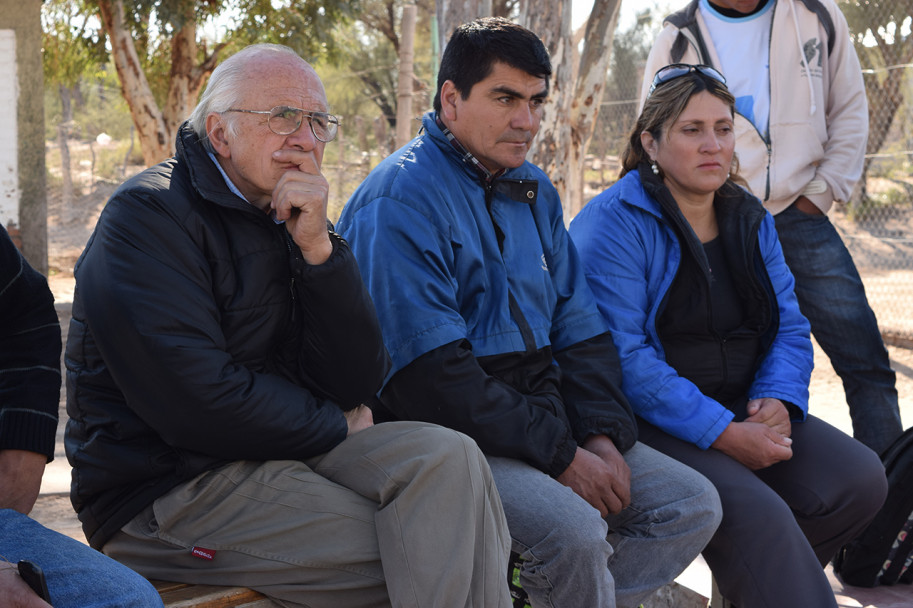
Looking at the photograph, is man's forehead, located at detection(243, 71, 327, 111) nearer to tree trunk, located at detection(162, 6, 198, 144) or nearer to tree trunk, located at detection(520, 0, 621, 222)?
tree trunk, located at detection(520, 0, 621, 222)

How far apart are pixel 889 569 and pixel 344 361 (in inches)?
98.5

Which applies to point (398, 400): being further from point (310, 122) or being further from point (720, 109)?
point (720, 109)

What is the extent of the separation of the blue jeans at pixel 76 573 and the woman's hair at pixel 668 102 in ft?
7.39

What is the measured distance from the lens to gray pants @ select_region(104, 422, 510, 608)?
6.86 ft

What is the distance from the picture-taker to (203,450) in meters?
2.13

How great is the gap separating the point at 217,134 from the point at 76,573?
109 cm

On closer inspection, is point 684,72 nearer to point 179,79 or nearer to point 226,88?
point 226,88

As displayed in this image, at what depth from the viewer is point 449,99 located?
3.05 meters

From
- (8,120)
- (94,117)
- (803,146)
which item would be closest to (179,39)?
(8,120)

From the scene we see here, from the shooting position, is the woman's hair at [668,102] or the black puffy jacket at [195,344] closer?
the black puffy jacket at [195,344]

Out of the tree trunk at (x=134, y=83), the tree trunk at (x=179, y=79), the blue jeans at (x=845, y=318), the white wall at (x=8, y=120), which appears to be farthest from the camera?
the tree trunk at (x=179, y=79)

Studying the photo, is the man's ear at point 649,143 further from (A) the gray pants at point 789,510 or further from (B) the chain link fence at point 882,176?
(B) the chain link fence at point 882,176

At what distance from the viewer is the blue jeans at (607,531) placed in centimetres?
242

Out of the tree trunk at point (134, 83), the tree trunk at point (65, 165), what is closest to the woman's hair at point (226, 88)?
the tree trunk at point (134, 83)
